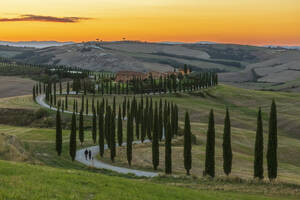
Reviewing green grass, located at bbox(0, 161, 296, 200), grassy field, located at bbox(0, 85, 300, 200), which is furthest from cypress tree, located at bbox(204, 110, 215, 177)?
green grass, located at bbox(0, 161, 296, 200)

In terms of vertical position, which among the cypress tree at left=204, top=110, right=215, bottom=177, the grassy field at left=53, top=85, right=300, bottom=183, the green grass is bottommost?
the grassy field at left=53, top=85, right=300, bottom=183

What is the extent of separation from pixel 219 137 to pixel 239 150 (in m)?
12.4

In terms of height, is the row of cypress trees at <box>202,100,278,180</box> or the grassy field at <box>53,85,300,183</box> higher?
the row of cypress trees at <box>202,100,278,180</box>

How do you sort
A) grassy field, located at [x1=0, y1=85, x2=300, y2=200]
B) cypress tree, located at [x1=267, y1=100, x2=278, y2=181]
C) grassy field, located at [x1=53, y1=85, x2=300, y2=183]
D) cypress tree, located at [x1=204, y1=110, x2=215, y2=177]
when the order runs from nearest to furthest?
grassy field, located at [x1=0, y1=85, x2=300, y2=200], cypress tree, located at [x1=267, y1=100, x2=278, y2=181], cypress tree, located at [x1=204, y1=110, x2=215, y2=177], grassy field, located at [x1=53, y1=85, x2=300, y2=183]

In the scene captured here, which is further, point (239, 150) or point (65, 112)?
point (65, 112)

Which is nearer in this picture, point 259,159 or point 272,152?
point 272,152

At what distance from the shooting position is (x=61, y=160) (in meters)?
64.0

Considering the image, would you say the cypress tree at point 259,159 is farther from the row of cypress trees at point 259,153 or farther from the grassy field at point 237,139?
the grassy field at point 237,139

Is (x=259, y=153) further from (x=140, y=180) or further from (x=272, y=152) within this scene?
(x=140, y=180)

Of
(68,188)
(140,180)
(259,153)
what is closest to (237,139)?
(259,153)

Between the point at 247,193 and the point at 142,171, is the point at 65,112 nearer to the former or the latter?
the point at 142,171

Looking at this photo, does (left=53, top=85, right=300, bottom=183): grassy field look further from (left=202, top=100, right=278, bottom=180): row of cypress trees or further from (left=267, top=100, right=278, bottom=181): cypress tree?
(left=202, top=100, right=278, bottom=180): row of cypress trees

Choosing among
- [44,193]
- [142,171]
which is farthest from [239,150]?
[44,193]

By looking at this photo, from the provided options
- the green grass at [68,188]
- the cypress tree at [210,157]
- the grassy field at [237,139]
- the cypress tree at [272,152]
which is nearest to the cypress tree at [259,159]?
the cypress tree at [272,152]
